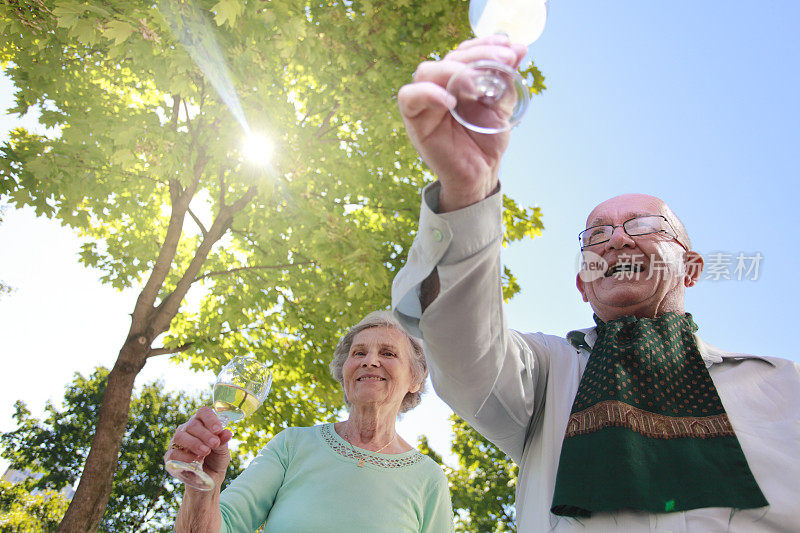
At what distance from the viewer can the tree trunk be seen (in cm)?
475

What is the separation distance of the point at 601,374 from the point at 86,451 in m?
24.7

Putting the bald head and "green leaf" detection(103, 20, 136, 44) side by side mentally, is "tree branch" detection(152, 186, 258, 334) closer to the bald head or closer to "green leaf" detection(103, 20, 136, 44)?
"green leaf" detection(103, 20, 136, 44)

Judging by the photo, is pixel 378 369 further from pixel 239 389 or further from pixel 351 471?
pixel 239 389

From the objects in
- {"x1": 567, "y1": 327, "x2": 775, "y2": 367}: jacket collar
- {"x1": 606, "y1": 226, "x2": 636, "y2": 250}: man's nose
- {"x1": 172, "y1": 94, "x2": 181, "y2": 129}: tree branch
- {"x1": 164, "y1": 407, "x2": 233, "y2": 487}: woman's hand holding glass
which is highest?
{"x1": 172, "y1": 94, "x2": 181, "y2": 129}: tree branch

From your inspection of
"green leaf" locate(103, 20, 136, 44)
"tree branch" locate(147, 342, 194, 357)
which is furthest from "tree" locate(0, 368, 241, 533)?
"green leaf" locate(103, 20, 136, 44)

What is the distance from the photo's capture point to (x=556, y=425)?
1.57 m

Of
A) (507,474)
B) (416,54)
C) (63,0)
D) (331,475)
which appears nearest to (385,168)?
(416,54)

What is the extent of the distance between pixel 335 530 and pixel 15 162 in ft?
16.4

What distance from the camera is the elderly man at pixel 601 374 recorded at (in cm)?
109

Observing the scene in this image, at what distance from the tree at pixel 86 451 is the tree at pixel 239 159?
16.5 metres

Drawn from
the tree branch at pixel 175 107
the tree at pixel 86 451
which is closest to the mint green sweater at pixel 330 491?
the tree branch at pixel 175 107

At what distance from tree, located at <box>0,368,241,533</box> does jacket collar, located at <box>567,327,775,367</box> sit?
2151 cm

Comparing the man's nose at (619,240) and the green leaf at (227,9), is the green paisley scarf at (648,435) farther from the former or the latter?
the green leaf at (227,9)

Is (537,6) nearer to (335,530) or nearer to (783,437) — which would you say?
(783,437)
